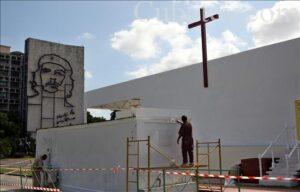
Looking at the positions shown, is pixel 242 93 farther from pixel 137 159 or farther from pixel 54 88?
pixel 54 88

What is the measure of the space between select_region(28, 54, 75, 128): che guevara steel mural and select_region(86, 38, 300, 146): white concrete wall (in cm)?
2298

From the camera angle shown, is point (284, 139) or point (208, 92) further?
point (208, 92)

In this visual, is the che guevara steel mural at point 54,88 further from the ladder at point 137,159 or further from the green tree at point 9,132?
the ladder at point 137,159

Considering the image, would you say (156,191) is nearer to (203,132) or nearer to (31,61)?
(203,132)

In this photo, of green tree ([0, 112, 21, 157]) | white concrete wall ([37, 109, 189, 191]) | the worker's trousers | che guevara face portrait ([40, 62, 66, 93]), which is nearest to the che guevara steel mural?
che guevara face portrait ([40, 62, 66, 93])

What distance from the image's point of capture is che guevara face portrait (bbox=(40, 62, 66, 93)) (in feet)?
147

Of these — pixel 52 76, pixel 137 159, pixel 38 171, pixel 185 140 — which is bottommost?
pixel 38 171

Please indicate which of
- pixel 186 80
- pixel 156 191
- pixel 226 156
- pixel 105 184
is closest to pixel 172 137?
pixel 156 191

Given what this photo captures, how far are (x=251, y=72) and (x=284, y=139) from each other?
377 cm

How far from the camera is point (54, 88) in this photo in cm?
4547

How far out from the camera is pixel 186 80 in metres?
23.2

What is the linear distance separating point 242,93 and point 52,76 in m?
30.2

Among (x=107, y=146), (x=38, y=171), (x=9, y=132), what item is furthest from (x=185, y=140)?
(x=9, y=132)

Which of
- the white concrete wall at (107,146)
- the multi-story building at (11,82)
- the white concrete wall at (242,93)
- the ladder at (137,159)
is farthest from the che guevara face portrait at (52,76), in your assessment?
the ladder at (137,159)
